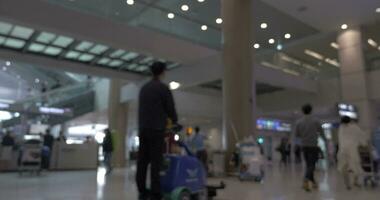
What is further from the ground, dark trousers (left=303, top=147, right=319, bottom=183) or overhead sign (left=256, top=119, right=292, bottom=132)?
overhead sign (left=256, top=119, right=292, bottom=132)

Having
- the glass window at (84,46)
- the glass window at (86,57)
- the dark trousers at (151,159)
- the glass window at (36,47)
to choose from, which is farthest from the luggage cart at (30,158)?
the dark trousers at (151,159)

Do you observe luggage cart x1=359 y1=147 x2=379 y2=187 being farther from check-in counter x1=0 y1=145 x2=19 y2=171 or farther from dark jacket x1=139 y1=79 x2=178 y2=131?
check-in counter x1=0 y1=145 x2=19 y2=171

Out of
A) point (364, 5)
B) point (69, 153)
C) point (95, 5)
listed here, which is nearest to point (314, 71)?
point (364, 5)

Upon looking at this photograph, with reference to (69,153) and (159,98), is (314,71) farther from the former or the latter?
(159,98)

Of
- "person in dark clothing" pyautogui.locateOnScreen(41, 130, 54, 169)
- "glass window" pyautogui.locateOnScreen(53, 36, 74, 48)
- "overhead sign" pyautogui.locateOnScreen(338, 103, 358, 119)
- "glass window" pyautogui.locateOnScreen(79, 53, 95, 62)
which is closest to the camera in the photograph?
"person in dark clothing" pyautogui.locateOnScreen(41, 130, 54, 169)

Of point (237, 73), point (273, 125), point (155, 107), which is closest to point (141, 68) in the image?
point (237, 73)

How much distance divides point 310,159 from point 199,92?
547 inches

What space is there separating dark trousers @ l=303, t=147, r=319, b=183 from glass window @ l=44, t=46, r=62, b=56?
36.5 ft

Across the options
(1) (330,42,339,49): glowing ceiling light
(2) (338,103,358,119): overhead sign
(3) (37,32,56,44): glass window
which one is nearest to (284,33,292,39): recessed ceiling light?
(1) (330,42,339,49): glowing ceiling light

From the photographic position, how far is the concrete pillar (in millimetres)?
18953

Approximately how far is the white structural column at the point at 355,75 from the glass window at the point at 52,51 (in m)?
12.4

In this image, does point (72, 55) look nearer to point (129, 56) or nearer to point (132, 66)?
point (129, 56)

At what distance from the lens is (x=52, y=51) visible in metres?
13.9

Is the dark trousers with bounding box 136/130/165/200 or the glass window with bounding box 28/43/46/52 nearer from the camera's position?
the dark trousers with bounding box 136/130/165/200
